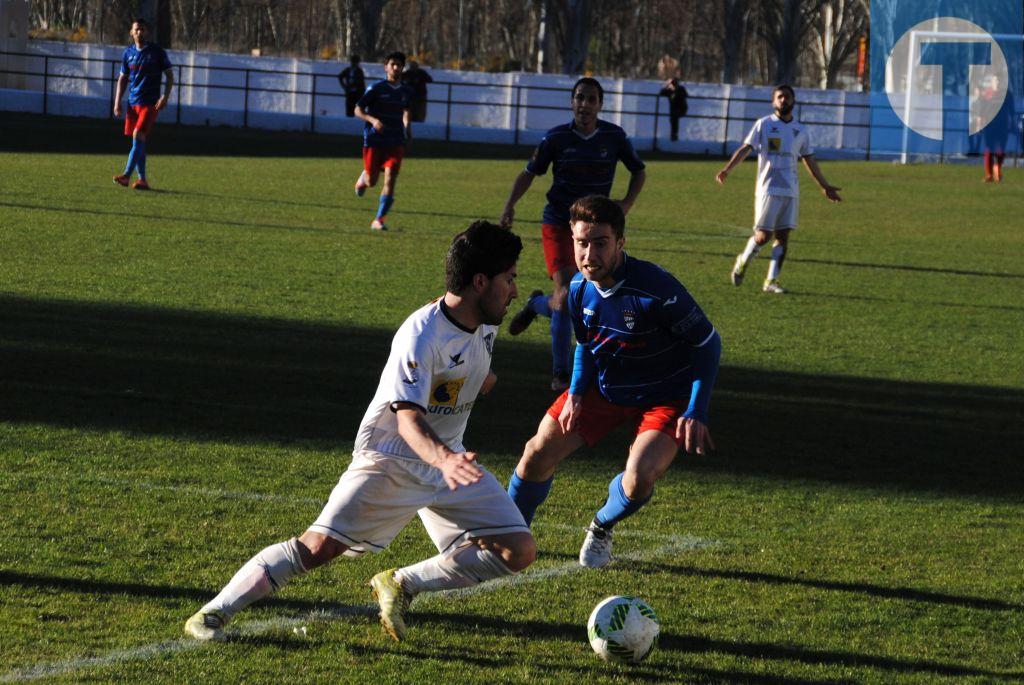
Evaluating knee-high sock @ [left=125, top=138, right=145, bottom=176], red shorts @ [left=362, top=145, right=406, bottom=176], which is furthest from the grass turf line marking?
knee-high sock @ [left=125, top=138, right=145, bottom=176]

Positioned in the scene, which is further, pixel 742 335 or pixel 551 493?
pixel 742 335

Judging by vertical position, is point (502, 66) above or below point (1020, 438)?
above

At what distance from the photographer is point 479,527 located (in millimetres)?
4785

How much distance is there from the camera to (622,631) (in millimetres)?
4648

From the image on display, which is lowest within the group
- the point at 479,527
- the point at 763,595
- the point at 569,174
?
the point at 763,595

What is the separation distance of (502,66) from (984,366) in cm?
4414

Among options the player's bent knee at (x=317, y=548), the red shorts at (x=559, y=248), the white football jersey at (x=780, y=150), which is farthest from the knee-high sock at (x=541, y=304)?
the white football jersey at (x=780, y=150)

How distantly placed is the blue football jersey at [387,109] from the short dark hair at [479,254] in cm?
1322

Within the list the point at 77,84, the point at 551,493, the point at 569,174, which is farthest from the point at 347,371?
the point at 77,84

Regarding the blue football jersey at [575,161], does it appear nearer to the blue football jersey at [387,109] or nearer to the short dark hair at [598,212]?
the short dark hair at [598,212]

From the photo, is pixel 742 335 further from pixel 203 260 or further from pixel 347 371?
pixel 203 260

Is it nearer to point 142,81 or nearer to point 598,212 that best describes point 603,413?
point 598,212

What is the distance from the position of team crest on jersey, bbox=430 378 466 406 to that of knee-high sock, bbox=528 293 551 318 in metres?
1.39

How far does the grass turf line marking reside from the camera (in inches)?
170
